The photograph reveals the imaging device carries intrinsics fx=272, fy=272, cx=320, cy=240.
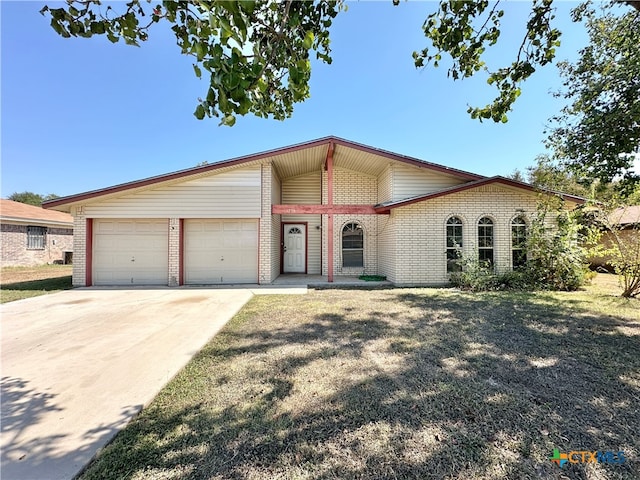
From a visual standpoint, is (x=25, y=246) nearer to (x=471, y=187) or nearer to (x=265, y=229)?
(x=265, y=229)

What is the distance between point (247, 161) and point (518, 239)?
10.3 m

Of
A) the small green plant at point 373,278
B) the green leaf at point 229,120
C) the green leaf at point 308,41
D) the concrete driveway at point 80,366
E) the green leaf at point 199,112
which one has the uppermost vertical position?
the green leaf at point 308,41

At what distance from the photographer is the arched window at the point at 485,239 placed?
9992 millimetres

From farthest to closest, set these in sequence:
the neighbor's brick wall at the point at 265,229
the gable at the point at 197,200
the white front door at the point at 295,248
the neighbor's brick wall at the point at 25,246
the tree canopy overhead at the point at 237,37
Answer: the neighbor's brick wall at the point at 25,246 < the white front door at the point at 295,248 < the neighbor's brick wall at the point at 265,229 < the gable at the point at 197,200 < the tree canopy overhead at the point at 237,37

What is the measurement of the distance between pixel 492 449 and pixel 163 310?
667 centimetres

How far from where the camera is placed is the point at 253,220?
10609 mm

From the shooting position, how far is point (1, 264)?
15555 millimetres

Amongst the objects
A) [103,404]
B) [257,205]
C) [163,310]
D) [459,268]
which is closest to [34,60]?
[257,205]

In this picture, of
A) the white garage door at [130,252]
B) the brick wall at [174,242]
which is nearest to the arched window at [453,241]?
the brick wall at [174,242]

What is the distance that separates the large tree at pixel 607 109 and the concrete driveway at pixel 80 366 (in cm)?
975

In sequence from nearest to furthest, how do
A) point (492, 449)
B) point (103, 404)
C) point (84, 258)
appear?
point (492, 449) → point (103, 404) → point (84, 258)

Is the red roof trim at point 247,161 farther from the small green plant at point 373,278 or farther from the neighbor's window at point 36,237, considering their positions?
the neighbor's window at point 36,237

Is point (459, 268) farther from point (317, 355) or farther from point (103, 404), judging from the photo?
point (103, 404)

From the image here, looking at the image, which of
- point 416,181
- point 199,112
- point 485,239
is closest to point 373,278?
point 416,181
